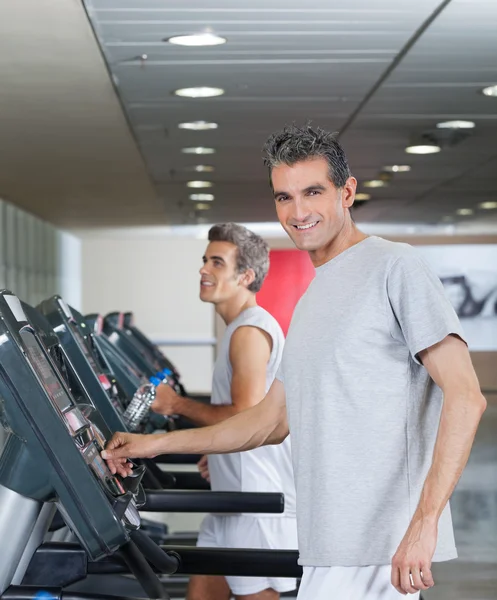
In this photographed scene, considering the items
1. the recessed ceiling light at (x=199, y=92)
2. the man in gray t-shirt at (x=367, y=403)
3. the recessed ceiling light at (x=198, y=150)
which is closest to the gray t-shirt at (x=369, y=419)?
the man in gray t-shirt at (x=367, y=403)

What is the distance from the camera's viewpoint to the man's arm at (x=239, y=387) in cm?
304

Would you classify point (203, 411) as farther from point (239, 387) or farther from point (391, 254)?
point (391, 254)

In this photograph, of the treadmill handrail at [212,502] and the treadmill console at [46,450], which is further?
the treadmill handrail at [212,502]

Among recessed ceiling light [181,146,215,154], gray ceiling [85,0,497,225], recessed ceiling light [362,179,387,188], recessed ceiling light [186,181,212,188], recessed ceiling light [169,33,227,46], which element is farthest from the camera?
recessed ceiling light [186,181,212,188]

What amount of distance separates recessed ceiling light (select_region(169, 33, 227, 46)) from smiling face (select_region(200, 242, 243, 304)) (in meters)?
1.18

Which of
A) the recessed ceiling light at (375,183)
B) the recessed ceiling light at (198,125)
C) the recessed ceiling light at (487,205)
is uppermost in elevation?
the recessed ceiling light at (198,125)

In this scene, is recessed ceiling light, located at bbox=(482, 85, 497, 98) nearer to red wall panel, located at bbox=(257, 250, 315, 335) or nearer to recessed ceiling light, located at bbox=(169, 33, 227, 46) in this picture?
recessed ceiling light, located at bbox=(169, 33, 227, 46)

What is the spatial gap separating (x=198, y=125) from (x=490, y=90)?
1908mm

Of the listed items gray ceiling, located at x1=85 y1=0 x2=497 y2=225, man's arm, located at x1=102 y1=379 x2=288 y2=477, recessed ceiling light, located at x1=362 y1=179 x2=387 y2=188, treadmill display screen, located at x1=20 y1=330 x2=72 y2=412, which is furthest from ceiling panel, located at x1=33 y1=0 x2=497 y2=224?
treadmill display screen, located at x1=20 y1=330 x2=72 y2=412

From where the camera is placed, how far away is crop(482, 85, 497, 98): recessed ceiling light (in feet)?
17.5

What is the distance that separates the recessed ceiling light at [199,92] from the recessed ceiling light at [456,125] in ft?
5.44

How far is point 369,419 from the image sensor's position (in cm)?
181

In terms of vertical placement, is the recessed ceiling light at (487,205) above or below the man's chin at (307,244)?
above

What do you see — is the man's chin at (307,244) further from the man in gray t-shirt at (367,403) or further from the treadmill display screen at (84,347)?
the treadmill display screen at (84,347)
